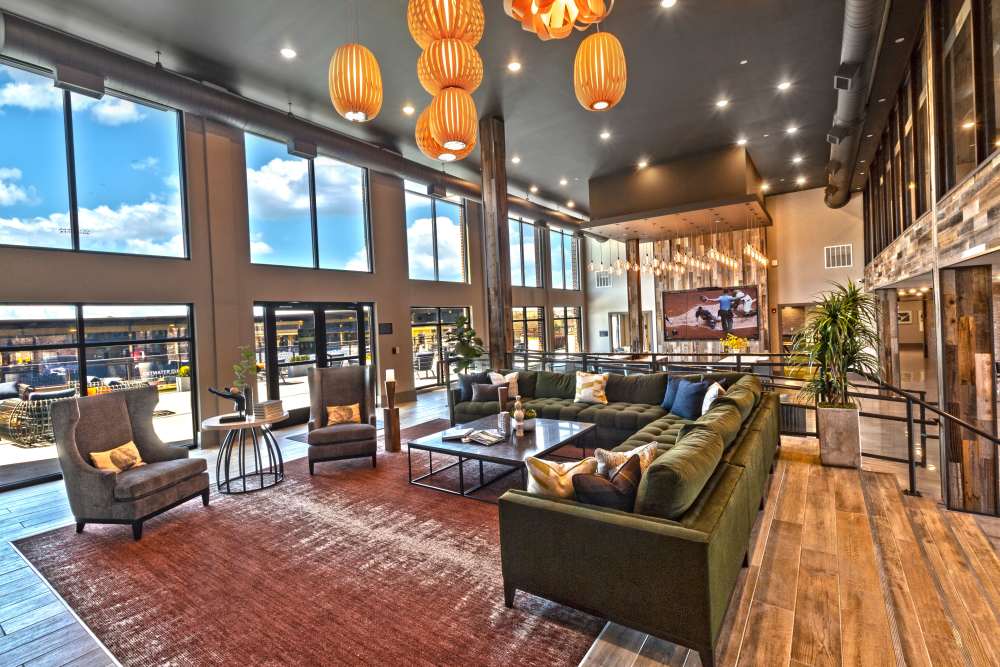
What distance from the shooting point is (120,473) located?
3.82 metres

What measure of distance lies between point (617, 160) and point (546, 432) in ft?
21.7

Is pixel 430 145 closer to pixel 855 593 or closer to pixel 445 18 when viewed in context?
pixel 445 18

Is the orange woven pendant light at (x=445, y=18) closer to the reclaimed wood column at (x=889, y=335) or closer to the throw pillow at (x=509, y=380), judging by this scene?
the throw pillow at (x=509, y=380)

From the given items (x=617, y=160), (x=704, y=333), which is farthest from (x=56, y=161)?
(x=704, y=333)

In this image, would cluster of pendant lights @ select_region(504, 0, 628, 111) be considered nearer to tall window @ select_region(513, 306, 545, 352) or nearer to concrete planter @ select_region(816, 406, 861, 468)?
concrete planter @ select_region(816, 406, 861, 468)

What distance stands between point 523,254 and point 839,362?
10577mm

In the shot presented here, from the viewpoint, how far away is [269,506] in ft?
13.7

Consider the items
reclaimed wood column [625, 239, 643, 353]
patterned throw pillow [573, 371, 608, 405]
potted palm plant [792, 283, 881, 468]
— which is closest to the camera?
potted palm plant [792, 283, 881, 468]

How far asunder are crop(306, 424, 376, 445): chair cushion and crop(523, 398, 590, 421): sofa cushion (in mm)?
1931

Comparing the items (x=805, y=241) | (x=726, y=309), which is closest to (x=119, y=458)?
(x=726, y=309)

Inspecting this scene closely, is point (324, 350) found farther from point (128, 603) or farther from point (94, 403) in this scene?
point (128, 603)

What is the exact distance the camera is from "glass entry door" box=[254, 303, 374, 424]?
751 cm

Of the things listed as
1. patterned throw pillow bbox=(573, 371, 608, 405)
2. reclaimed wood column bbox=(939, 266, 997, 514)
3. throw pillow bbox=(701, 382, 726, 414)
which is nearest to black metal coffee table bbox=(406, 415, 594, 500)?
patterned throw pillow bbox=(573, 371, 608, 405)

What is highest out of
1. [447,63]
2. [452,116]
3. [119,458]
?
[447,63]
